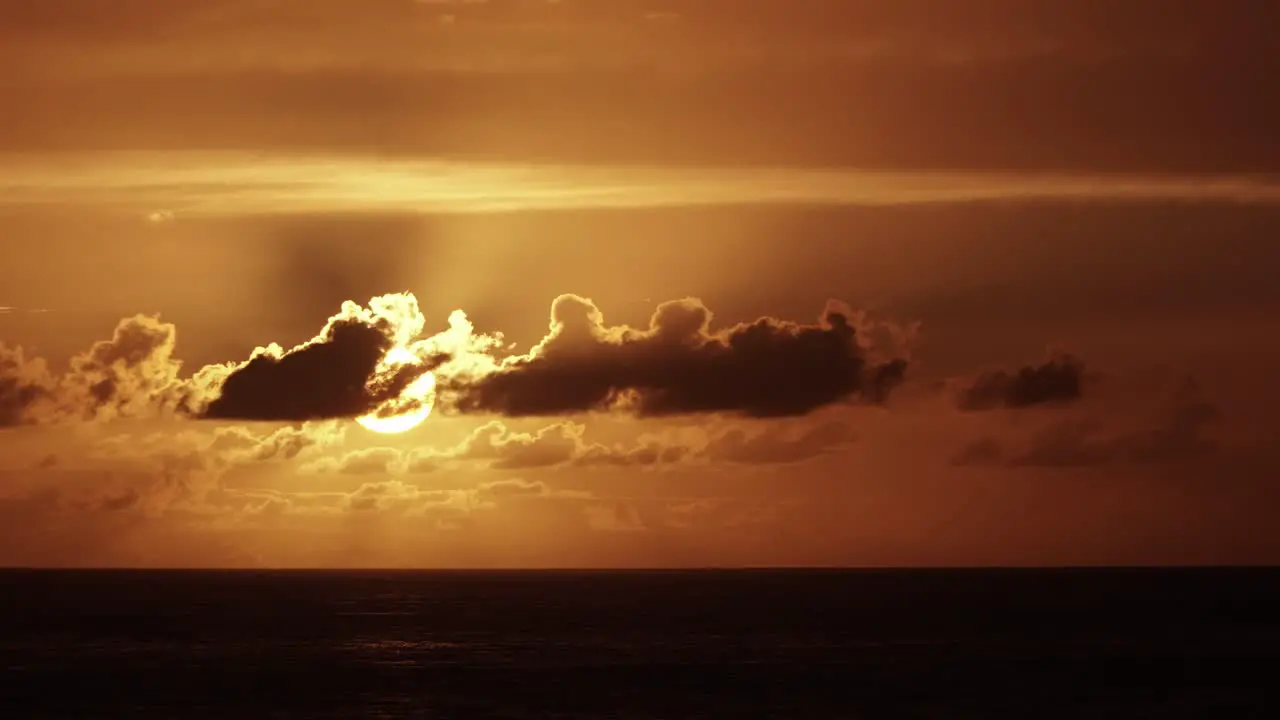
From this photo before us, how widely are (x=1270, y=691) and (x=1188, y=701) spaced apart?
959 centimetres

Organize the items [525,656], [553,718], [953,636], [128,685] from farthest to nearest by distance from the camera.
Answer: [953,636] → [525,656] → [128,685] → [553,718]

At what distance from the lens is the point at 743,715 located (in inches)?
4400

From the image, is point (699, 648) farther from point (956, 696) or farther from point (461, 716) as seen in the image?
point (461, 716)

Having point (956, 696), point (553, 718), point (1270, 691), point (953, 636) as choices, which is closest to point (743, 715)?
point (553, 718)

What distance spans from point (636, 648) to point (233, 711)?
213ft

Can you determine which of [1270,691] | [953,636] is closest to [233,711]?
[1270,691]

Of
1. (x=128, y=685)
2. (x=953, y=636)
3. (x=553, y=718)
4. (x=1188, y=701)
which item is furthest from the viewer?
(x=953, y=636)

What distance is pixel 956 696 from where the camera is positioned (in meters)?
125

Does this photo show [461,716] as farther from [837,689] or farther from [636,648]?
[636,648]

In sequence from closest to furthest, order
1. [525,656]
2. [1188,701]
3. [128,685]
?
[1188,701] < [128,685] < [525,656]

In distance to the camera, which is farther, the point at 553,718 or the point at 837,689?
the point at 837,689

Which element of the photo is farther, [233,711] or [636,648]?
[636,648]

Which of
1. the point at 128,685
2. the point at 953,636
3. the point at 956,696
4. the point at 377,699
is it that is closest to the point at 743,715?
the point at 956,696

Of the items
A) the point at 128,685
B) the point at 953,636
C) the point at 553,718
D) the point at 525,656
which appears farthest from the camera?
the point at 953,636
